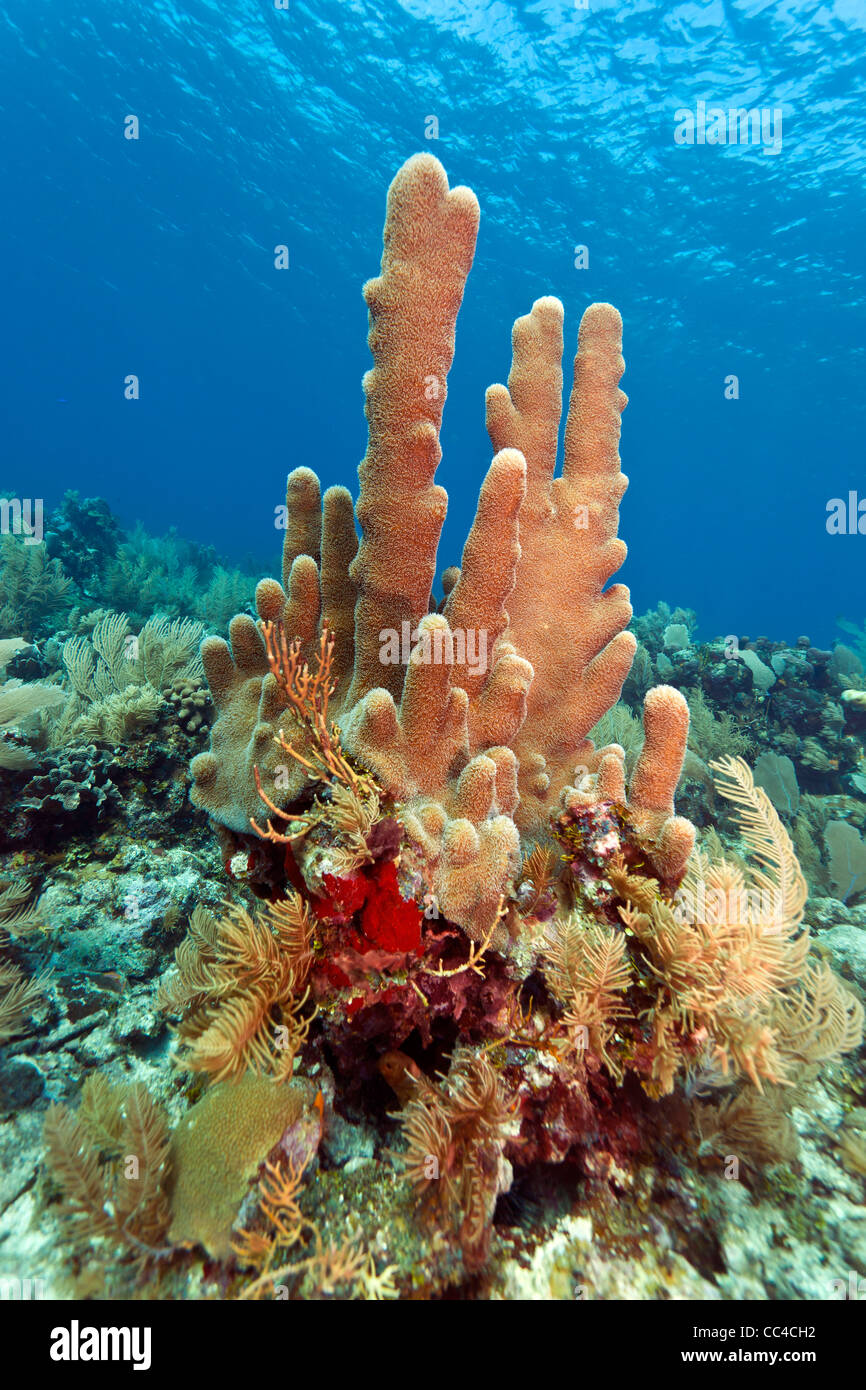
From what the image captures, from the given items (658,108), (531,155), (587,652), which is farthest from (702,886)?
(531,155)

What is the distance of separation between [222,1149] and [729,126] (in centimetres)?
3194

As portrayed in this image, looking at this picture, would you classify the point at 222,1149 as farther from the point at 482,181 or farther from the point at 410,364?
the point at 482,181

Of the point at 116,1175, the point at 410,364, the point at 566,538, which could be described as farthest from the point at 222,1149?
the point at 566,538

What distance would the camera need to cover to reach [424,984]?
2266 mm

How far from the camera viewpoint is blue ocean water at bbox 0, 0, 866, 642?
19438 millimetres

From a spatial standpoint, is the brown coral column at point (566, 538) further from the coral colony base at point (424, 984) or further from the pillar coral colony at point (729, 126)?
the pillar coral colony at point (729, 126)

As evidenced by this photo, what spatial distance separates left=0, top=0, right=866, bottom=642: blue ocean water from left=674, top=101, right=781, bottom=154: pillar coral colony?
24 cm

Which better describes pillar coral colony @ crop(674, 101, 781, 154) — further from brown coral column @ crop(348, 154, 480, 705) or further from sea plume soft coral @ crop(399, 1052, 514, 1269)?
sea plume soft coral @ crop(399, 1052, 514, 1269)

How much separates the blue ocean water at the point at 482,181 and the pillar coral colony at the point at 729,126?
0.77ft

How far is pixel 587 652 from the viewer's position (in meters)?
3.54

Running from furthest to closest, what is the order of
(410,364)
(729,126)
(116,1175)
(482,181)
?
(482,181), (729,126), (410,364), (116,1175)

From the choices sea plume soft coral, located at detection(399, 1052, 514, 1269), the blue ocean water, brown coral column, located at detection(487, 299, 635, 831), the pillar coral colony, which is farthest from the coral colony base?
the pillar coral colony
